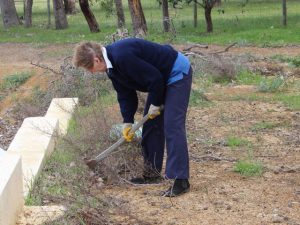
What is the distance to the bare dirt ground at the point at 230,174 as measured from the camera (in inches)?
201

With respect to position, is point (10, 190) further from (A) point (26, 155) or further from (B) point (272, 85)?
(B) point (272, 85)

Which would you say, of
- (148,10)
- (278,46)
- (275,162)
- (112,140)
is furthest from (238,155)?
(148,10)

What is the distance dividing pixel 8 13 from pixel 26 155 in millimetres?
20073

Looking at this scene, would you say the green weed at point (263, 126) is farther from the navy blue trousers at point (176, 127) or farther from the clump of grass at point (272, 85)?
the navy blue trousers at point (176, 127)

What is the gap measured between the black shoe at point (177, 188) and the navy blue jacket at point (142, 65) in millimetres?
644

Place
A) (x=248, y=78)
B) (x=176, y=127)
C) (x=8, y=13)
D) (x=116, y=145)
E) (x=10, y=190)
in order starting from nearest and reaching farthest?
(x=10, y=190)
(x=176, y=127)
(x=116, y=145)
(x=248, y=78)
(x=8, y=13)

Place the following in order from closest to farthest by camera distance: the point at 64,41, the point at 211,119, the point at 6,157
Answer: the point at 6,157
the point at 211,119
the point at 64,41

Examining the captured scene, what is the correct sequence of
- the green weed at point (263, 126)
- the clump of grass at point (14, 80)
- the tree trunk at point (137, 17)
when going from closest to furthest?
the green weed at point (263, 126) → the clump of grass at point (14, 80) → the tree trunk at point (137, 17)

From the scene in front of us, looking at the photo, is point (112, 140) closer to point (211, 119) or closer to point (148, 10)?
point (211, 119)

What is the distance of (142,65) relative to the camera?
5359 mm

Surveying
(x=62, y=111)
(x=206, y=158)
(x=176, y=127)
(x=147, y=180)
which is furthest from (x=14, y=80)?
(x=176, y=127)

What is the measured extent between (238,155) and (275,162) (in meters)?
0.45

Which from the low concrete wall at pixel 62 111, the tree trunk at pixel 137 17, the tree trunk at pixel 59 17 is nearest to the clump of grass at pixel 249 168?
the low concrete wall at pixel 62 111

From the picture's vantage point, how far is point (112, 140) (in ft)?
22.0
